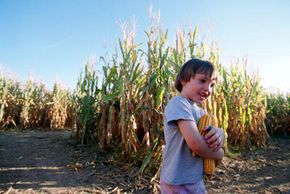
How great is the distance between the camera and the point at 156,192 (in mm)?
3254

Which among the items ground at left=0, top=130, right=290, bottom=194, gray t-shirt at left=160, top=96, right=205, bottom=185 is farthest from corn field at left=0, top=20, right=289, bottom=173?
gray t-shirt at left=160, top=96, right=205, bottom=185

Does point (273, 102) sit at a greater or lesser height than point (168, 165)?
greater

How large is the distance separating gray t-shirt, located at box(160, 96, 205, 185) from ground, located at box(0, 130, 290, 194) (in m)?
1.89

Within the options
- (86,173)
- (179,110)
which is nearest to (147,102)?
(86,173)

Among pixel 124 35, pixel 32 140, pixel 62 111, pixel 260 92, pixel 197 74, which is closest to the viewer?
pixel 197 74

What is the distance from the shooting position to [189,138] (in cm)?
136

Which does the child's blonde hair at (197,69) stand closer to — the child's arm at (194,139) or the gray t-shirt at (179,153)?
the gray t-shirt at (179,153)

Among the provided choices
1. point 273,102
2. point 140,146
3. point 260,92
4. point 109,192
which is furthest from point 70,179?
point 273,102

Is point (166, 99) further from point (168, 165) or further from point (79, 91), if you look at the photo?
point (79, 91)

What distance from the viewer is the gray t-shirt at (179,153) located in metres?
1.45

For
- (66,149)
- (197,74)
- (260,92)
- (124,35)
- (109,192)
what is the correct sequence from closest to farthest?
(197,74) < (109,192) < (124,35) < (66,149) < (260,92)

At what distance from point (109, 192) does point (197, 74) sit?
7.10 feet

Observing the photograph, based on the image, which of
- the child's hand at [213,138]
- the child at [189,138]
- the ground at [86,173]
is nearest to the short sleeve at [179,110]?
the child at [189,138]

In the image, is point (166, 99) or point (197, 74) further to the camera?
point (166, 99)
